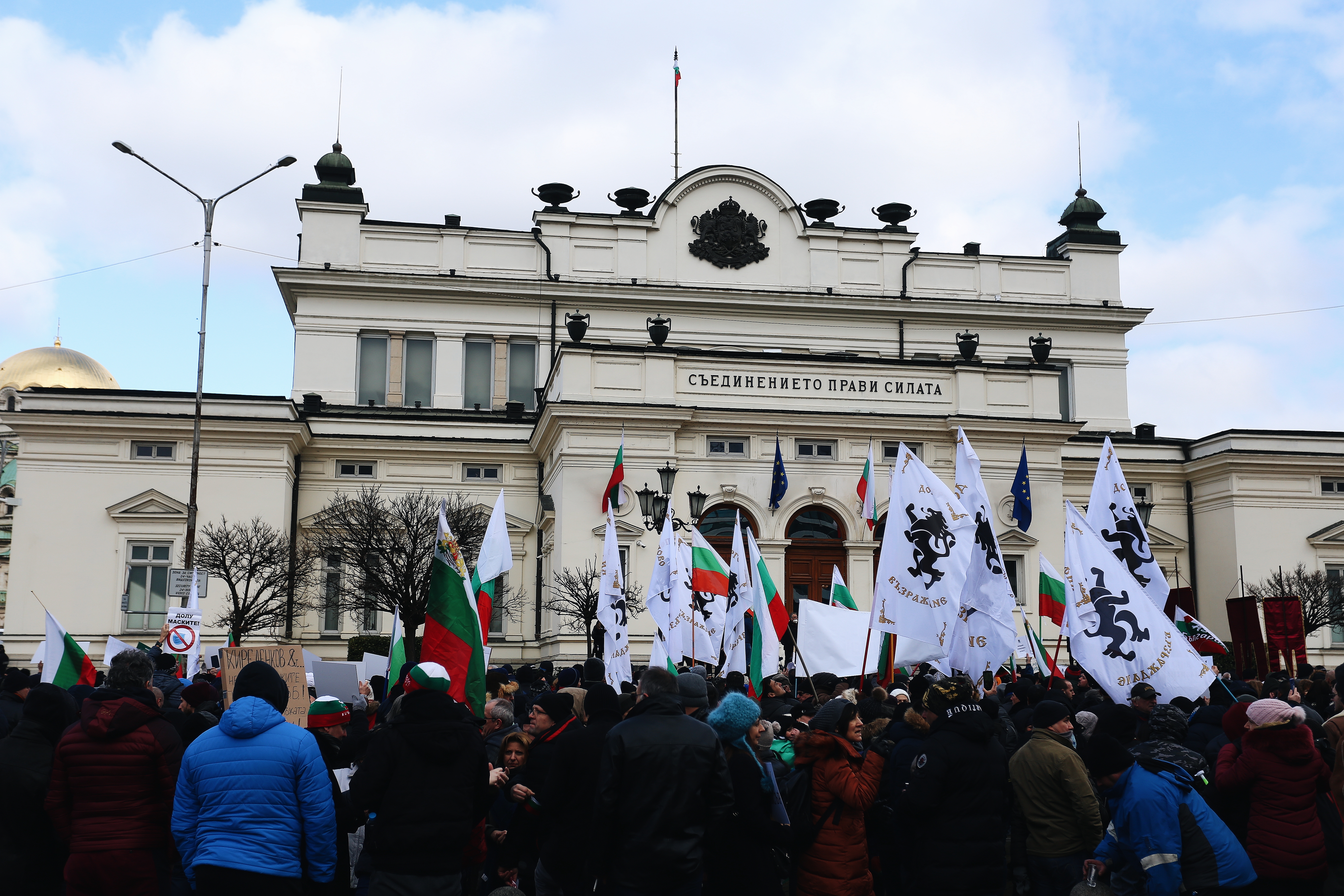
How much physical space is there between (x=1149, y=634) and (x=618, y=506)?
22639 mm

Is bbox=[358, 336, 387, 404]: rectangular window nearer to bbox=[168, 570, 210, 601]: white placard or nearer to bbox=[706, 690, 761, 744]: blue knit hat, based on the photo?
bbox=[168, 570, 210, 601]: white placard

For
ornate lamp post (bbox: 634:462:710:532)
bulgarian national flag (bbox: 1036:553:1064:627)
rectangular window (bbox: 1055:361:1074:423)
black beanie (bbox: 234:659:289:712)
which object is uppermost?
rectangular window (bbox: 1055:361:1074:423)

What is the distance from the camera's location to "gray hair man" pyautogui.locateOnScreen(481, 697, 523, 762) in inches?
392

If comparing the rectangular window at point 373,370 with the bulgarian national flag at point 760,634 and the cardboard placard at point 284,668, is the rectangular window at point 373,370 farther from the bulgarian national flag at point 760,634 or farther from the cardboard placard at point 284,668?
the cardboard placard at point 284,668

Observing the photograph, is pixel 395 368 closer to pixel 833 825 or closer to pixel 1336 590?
pixel 1336 590

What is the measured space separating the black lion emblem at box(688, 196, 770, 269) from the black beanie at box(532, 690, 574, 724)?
3637 cm

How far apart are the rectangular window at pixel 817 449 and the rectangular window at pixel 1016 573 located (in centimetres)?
550

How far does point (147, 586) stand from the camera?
36125 millimetres

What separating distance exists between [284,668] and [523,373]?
32047mm

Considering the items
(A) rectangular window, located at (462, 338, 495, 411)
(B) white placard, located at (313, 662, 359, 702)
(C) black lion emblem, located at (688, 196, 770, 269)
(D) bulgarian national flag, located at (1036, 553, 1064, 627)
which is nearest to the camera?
(B) white placard, located at (313, 662, 359, 702)

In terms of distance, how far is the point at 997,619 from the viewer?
1266 centimetres

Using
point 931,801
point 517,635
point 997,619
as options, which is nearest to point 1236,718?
point 931,801

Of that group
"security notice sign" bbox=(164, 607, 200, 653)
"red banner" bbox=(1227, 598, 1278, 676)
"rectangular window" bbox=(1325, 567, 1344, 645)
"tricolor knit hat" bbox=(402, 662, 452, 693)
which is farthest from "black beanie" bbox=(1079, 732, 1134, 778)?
"rectangular window" bbox=(1325, 567, 1344, 645)

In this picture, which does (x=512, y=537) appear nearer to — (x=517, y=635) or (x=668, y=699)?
(x=517, y=635)
